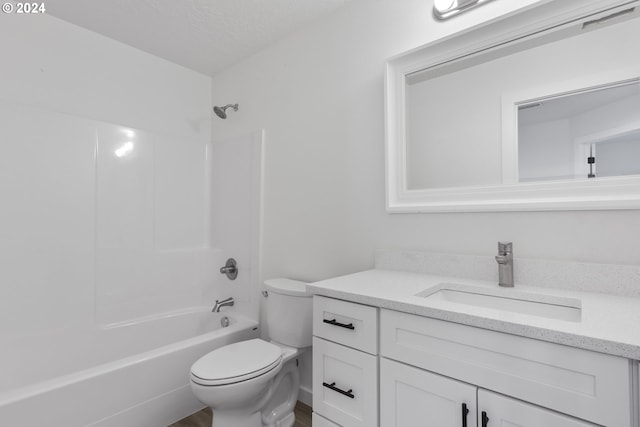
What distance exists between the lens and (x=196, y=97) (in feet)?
8.69

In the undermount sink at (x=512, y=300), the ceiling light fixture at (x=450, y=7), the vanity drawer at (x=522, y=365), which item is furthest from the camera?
the ceiling light fixture at (x=450, y=7)

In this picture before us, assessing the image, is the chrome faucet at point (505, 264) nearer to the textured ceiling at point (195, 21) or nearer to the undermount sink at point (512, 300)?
the undermount sink at point (512, 300)

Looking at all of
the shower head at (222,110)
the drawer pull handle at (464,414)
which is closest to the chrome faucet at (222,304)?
the shower head at (222,110)

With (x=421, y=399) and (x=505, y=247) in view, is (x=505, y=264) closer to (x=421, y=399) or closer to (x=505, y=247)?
(x=505, y=247)

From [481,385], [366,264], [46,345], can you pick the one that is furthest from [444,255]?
[46,345]

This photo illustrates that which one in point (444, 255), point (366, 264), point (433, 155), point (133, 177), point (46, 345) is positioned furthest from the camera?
point (133, 177)

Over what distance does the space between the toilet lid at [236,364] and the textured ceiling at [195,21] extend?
188cm

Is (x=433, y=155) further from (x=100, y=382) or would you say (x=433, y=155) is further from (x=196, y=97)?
(x=196, y=97)

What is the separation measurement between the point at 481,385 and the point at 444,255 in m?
0.62

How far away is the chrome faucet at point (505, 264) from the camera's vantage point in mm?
1171

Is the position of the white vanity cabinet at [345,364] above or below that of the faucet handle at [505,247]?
below

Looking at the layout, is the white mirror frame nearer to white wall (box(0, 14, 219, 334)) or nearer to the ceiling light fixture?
the ceiling light fixture

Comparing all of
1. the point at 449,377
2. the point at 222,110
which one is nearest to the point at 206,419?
the point at 449,377

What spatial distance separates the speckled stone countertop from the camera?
0.70 m
